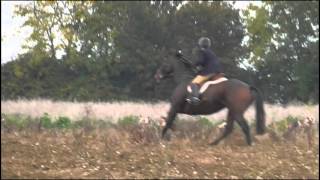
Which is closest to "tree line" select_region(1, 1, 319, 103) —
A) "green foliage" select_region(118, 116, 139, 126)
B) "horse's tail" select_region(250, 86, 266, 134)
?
"green foliage" select_region(118, 116, 139, 126)

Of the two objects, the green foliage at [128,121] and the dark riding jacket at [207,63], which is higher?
the dark riding jacket at [207,63]

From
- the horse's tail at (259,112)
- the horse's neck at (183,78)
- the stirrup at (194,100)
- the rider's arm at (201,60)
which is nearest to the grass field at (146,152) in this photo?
the horse's tail at (259,112)

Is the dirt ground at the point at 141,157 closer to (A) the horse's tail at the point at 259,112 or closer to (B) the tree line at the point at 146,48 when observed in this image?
(A) the horse's tail at the point at 259,112

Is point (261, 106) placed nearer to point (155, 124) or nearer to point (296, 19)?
point (155, 124)

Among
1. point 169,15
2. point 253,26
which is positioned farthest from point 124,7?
point 253,26

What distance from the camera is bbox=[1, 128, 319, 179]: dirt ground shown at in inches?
289

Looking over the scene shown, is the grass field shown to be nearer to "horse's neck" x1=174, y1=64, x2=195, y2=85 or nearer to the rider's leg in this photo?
the rider's leg

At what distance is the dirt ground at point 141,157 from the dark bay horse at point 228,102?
0.33m

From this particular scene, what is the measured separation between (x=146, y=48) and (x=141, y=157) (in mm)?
19112

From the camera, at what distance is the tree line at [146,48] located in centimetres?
2322

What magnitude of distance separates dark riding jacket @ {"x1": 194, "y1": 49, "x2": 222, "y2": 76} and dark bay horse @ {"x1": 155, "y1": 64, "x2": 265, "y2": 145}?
0.27m

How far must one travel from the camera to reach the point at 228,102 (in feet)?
34.2

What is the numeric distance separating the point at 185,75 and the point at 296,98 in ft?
58.9

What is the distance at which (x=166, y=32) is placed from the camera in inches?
1096
